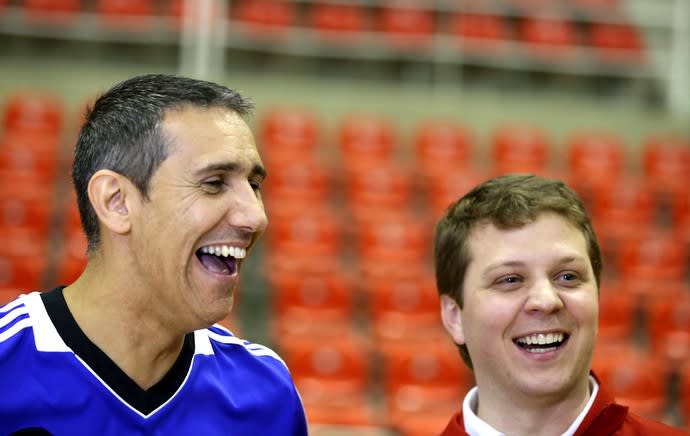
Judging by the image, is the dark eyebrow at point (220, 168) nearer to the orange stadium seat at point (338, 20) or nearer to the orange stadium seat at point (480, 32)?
the orange stadium seat at point (338, 20)

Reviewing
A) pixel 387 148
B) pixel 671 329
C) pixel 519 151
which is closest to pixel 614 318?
pixel 671 329

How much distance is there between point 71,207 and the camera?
8.01 meters

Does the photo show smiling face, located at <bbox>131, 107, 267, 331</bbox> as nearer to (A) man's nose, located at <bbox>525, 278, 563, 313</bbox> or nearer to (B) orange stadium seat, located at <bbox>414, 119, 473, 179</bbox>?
(A) man's nose, located at <bbox>525, 278, 563, 313</bbox>

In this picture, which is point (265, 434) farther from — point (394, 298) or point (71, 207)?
point (71, 207)

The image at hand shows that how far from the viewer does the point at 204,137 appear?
2127 mm

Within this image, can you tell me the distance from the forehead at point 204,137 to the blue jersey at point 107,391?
50cm

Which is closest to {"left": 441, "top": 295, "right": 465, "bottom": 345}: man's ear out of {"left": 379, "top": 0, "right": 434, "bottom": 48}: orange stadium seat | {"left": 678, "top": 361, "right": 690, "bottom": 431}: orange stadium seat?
{"left": 678, "top": 361, "right": 690, "bottom": 431}: orange stadium seat

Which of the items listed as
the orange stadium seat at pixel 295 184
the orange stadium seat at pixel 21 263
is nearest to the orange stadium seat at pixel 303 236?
the orange stadium seat at pixel 295 184

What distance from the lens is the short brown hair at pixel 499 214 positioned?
2.24m

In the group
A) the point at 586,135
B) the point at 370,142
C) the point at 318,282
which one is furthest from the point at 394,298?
the point at 586,135

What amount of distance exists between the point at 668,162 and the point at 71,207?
630 centimetres

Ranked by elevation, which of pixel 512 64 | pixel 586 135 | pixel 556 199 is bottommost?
pixel 556 199

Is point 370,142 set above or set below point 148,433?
above

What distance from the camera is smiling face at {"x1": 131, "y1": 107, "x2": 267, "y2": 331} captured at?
2.10 meters
